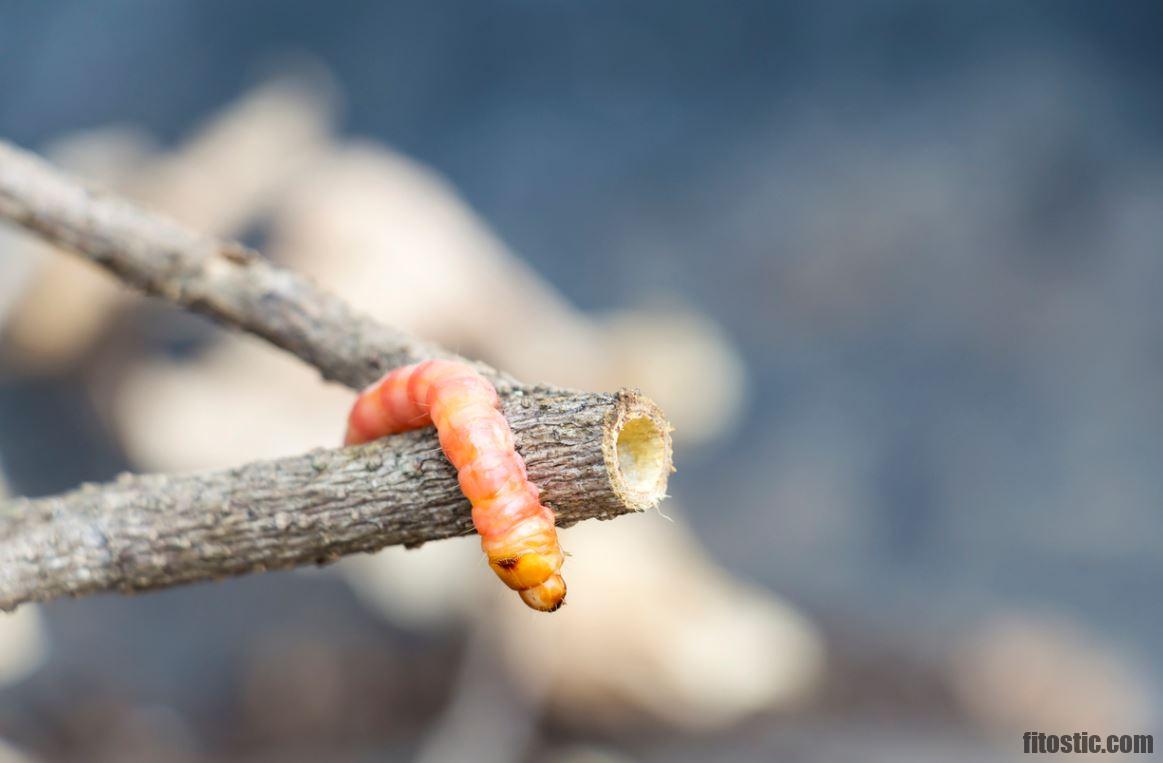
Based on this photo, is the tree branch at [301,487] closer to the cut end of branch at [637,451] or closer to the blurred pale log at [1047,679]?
the cut end of branch at [637,451]

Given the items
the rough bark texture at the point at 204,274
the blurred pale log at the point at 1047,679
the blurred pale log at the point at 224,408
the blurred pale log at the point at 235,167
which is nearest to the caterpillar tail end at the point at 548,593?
the rough bark texture at the point at 204,274

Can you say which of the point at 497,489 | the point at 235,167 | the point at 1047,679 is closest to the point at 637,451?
the point at 497,489

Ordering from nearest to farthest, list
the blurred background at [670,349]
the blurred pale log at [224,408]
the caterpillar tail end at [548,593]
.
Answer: the caterpillar tail end at [548,593], the blurred pale log at [224,408], the blurred background at [670,349]

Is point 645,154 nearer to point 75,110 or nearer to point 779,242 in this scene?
point 779,242

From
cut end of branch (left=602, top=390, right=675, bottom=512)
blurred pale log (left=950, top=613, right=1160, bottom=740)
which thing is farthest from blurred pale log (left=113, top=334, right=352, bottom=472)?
blurred pale log (left=950, top=613, right=1160, bottom=740)

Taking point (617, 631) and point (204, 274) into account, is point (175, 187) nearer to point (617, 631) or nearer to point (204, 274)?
point (617, 631)

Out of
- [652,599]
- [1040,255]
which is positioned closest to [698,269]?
[1040,255]
